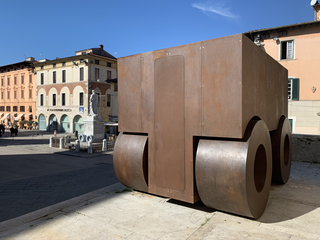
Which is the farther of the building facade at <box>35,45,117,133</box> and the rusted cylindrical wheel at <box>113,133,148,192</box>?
the building facade at <box>35,45,117,133</box>

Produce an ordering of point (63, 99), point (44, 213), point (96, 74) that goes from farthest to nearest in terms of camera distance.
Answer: point (63, 99), point (96, 74), point (44, 213)

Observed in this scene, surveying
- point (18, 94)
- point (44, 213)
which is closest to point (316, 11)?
point (44, 213)

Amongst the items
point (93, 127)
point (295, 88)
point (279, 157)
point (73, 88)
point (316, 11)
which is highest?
point (316, 11)

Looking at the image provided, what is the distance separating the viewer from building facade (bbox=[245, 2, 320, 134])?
54.5 ft

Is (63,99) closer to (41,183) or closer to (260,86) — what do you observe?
(41,183)

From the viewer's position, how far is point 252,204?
3566mm

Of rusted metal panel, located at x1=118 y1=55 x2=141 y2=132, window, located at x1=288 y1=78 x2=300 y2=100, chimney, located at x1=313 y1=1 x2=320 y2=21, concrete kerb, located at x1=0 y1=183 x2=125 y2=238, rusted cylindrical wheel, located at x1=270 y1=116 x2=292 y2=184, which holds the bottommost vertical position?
concrete kerb, located at x1=0 y1=183 x2=125 y2=238

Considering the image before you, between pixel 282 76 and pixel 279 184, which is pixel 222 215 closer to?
pixel 279 184

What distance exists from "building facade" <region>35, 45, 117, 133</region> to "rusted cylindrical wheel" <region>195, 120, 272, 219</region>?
90.0 feet

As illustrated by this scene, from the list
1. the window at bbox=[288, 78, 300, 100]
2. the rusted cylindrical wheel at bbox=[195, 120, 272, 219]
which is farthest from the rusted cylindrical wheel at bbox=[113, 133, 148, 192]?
the window at bbox=[288, 78, 300, 100]

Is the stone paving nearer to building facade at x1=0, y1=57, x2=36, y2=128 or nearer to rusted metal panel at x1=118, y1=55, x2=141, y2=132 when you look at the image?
rusted metal panel at x1=118, y1=55, x2=141, y2=132

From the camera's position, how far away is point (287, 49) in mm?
17594

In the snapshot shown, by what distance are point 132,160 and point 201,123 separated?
158 cm

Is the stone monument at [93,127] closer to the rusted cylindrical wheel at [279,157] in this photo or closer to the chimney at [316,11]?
the rusted cylindrical wheel at [279,157]
